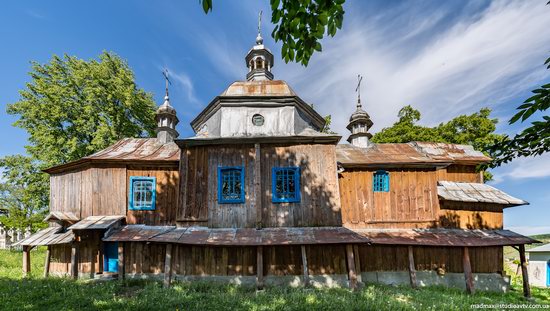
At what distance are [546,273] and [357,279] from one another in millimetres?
21893

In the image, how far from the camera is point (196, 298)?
870cm

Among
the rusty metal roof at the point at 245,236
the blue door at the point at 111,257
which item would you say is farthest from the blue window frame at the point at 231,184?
the blue door at the point at 111,257

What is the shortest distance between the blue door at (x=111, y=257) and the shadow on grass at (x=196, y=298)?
→ 172cm

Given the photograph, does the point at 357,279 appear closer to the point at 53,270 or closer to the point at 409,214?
the point at 409,214

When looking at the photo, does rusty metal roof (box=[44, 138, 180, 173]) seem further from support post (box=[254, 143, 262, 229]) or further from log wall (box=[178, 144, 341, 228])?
support post (box=[254, 143, 262, 229])

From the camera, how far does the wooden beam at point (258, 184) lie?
11398 mm

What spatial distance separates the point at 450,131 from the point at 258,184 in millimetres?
22226

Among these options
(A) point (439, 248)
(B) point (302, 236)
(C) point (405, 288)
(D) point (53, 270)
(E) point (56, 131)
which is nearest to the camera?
(B) point (302, 236)

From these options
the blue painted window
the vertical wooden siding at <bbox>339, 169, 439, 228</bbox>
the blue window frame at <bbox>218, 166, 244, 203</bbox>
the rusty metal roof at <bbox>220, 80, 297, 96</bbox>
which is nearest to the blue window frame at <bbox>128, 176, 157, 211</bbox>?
the blue window frame at <bbox>218, 166, 244, 203</bbox>

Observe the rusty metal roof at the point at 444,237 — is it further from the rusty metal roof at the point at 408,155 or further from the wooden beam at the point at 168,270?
the wooden beam at the point at 168,270

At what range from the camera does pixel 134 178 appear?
13531 millimetres

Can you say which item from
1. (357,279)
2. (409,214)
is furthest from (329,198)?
(409,214)

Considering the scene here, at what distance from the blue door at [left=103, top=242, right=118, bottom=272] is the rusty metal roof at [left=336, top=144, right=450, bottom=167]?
12.5 m

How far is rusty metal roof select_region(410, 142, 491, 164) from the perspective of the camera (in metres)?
14.7
